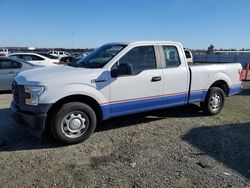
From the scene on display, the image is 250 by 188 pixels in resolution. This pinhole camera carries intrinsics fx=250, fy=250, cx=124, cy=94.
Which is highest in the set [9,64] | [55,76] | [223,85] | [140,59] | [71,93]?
[140,59]

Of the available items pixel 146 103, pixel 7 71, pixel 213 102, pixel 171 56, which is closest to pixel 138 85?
pixel 146 103

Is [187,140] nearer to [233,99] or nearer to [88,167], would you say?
[88,167]

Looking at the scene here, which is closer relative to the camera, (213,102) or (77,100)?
(77,100)

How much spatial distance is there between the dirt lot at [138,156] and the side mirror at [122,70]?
1.27m

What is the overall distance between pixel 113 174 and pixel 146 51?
9.24ft

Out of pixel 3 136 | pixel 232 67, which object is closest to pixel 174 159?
pixel 3 136

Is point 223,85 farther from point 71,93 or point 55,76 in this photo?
point 55,76

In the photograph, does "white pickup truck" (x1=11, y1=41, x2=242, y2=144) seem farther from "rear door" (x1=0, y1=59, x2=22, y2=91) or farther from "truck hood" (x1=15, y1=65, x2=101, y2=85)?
"rear door" (x1=0, y1=59, x2=22, y2=91)

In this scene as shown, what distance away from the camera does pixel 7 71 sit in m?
9.33

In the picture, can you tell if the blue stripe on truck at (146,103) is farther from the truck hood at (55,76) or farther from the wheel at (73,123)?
the truck hood at (55,76)

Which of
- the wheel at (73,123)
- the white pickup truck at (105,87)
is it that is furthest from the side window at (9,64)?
the wheel at (73,123)

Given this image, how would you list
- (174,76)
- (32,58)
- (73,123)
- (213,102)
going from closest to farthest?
(73,123) → (174,76) → (213,102) → (32,58)

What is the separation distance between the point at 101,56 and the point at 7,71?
5.55 meters

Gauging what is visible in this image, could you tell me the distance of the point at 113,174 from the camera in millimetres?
3582
